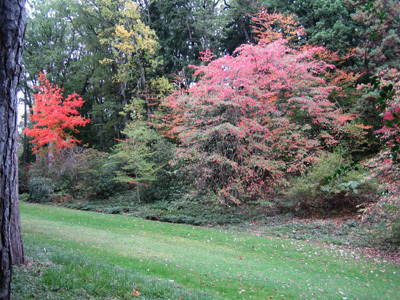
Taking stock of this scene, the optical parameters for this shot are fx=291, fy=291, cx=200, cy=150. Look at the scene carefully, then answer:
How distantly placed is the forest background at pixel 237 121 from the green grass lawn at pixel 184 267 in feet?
7.47

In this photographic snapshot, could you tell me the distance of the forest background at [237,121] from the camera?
13.1 meters

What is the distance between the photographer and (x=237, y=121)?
13.5m

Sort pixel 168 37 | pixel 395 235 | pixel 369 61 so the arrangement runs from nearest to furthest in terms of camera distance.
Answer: pixel 395 235 → pixel 369 61 → pixel 168 37

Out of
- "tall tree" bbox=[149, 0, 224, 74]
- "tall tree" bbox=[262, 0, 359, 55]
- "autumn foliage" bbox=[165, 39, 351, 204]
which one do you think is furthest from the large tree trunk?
"tall tree" bbox=[149, 0, 224, 74]

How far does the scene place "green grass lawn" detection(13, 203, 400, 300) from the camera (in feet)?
14.0

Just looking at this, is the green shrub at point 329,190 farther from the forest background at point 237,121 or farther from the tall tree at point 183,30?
the tall tree at point 183,30

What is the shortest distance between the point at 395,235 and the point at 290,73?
8551mm

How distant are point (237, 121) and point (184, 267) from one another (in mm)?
8097

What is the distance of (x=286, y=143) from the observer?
14.0m

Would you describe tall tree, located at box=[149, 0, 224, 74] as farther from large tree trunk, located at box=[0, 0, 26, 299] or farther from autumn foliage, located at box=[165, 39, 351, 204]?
large tree trunk, located at box=[0, 0, 26, 299]

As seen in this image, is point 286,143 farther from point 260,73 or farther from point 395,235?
point 395,235

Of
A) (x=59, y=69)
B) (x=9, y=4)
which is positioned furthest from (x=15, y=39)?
(x=59, y=69)

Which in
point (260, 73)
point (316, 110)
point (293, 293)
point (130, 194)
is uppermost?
point (260, 73)

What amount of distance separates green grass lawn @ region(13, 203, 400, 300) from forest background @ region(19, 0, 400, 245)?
7.47ft
